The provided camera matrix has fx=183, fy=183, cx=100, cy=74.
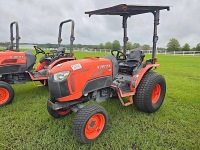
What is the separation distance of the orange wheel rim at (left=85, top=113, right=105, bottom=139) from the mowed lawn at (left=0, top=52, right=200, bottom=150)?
117 millimetres

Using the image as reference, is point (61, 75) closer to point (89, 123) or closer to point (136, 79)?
point (89, 123)

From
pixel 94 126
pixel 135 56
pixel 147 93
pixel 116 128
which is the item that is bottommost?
pixel 116 128

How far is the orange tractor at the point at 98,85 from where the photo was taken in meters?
2.62

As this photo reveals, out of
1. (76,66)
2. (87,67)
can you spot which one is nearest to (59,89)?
(76,66)

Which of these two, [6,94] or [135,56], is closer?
[135,56]

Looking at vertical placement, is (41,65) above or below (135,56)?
below

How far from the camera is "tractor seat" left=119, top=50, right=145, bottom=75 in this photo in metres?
3.85

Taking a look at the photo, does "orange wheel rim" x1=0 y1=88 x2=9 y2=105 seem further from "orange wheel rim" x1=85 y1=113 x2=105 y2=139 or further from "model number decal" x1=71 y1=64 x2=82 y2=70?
"orange wheel rim" x1=85 y1=113 x2=105 y2=139

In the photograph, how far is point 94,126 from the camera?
276 cm

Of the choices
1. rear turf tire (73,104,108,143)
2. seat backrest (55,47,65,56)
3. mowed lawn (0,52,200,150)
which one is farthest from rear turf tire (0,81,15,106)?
rear turf tire (73,104,108,143)

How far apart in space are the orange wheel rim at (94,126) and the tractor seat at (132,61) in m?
1.43

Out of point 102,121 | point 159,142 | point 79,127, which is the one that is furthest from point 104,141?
point 159,142

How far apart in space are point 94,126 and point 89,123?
151 millimetres

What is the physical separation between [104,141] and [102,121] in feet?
0.96
